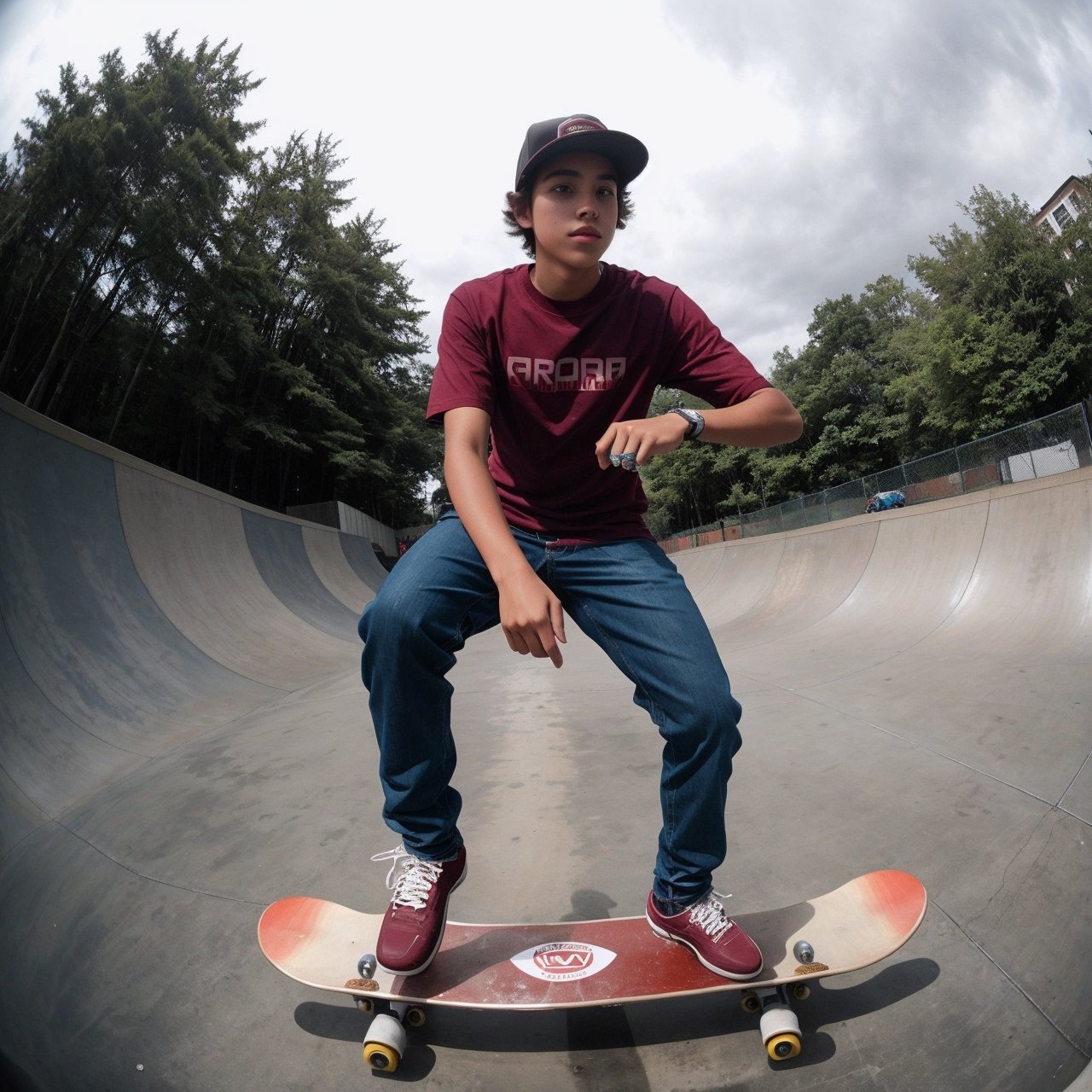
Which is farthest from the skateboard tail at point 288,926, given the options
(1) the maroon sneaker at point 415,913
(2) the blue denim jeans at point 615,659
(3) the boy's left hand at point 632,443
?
(3) the boy's left hand at point 632,443

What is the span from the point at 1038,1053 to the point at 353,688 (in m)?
4.13

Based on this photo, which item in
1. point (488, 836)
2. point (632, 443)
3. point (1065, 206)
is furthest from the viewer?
point (488, 836)

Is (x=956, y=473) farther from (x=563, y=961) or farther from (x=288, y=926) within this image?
(x=288, y=926)

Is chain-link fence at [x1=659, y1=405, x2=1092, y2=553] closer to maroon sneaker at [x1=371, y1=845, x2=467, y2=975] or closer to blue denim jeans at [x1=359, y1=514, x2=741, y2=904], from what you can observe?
blue denim jeans at [x1=359, y1=514, x2=741, y2=904]

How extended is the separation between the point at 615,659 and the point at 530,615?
0.45 meters

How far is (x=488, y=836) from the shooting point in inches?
82.3

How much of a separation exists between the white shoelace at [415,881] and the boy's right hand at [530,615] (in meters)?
0.68

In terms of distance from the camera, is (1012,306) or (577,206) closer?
(577,206)

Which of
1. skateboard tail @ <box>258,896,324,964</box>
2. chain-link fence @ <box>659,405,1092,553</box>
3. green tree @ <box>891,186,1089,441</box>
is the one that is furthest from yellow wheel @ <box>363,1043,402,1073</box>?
chain-link fence @ <box>659,405,1092,553</box>

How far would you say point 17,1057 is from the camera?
1.22 metres

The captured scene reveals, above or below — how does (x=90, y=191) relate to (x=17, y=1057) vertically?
above

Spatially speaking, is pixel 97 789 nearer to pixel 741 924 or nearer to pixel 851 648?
pixel 741 924

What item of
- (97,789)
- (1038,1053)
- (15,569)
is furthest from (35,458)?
(1038,1053)

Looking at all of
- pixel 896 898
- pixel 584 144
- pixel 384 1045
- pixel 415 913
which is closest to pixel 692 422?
pixel 584 144
